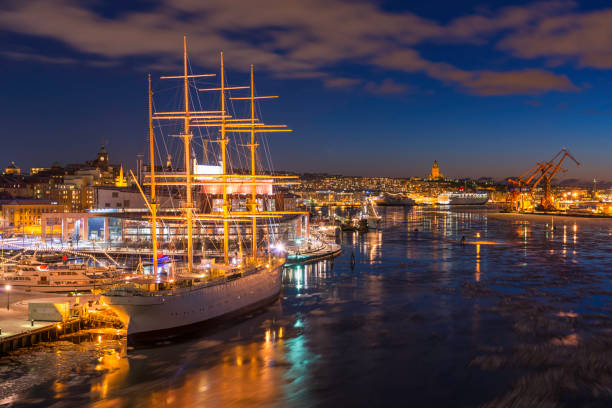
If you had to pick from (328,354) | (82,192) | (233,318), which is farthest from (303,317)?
(82,192)

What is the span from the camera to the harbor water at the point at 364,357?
54.2 ft

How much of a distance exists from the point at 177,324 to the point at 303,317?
6843 mm

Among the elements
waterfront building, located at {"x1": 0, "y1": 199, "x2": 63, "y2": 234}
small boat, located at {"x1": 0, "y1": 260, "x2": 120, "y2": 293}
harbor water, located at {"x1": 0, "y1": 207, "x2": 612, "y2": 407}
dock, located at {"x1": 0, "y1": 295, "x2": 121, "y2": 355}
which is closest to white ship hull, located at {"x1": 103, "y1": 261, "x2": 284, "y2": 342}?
harbor water, located at {"x1": 0, "y1": 207, "x2": 612, "y2": 407}

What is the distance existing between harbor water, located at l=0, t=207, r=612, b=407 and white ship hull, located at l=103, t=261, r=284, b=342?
99 cm

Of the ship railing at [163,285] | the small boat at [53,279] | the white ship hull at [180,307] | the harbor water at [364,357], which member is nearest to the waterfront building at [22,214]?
the small boat at [53,279]

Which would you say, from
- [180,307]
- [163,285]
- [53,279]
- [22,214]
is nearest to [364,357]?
[180,307]

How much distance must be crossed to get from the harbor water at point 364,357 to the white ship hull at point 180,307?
3.24 ft

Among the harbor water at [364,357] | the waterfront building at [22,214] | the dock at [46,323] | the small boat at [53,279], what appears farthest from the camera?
the waterfront building at [22,214]

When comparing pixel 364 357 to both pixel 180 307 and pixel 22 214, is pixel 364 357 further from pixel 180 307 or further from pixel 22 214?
pixel 22 214

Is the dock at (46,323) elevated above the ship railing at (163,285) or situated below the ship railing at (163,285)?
below

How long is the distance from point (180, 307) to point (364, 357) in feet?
29.0

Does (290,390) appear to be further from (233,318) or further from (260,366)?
(233,318)

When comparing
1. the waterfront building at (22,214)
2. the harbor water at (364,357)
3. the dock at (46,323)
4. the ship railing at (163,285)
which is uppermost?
the waterfront building at (22,214)

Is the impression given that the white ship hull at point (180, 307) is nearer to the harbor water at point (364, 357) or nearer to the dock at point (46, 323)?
the harbor water at point (364, 357)
